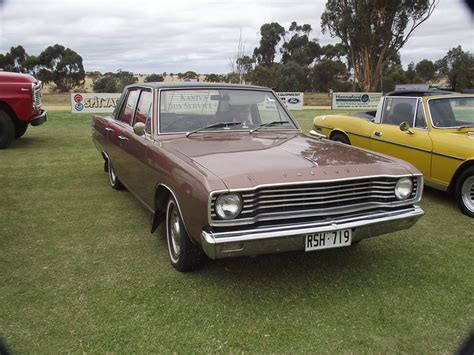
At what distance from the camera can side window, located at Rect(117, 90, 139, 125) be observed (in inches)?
210

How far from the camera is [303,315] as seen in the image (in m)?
3.12

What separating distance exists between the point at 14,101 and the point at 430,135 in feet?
28.0

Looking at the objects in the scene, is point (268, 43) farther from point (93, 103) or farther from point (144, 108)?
point (144, 108)

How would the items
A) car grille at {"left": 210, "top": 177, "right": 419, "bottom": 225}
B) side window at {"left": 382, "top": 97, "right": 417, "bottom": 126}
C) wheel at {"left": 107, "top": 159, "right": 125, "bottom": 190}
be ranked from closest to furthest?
car grille at {"left": 210, "top": 177, "right": 419, "bottom": 225}, wheel at {"left": 107, "top": 159, "right": 125, "bottom": 190}, side window at {"left": 382, "top": 97, "right": 417, "bottom": 126}

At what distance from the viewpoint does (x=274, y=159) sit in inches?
140

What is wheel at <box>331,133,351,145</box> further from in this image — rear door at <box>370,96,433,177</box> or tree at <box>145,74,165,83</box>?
tree at <box>145,74,165,83</box>

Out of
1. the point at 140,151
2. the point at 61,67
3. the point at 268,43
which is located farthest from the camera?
the point at 268,43

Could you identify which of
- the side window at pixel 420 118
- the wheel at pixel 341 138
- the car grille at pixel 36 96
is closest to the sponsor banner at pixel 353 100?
the wheel at pixel 341 138

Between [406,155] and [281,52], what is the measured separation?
55.7m

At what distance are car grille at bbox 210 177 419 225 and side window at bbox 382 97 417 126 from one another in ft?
11.0

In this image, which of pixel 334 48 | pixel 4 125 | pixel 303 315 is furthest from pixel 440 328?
pixel 334 48

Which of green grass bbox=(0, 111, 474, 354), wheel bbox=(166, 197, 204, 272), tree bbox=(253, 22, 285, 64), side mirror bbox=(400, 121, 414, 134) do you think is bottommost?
green grass bbox=(0, 111, 474, 354)

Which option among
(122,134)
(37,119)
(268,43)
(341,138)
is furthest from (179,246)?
(268,43)

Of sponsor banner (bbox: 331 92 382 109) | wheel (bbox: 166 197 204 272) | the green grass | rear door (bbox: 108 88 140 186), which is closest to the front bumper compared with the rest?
rear door (bbox: 108 88 140 186)
